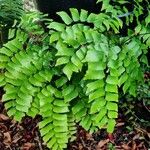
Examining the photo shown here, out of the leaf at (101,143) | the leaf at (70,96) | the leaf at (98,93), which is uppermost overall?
the leaf at (98,93)

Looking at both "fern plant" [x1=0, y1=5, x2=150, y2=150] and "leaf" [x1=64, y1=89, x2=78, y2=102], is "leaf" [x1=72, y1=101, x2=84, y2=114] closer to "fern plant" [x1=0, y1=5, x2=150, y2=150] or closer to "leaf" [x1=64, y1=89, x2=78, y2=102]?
"fern plant" [x1=0, y1=5, x2=150, y2=150]

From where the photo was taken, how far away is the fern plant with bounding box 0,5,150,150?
2.71 meters

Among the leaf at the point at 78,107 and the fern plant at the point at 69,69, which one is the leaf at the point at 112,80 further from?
the leaf at the point at 78,107

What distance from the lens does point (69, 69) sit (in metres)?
2.70

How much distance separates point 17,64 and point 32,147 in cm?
162

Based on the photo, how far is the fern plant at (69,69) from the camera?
2711 millimetres

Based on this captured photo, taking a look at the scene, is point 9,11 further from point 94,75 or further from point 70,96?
point 94,75

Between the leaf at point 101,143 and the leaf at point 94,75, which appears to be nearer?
the leaf at point 94,75

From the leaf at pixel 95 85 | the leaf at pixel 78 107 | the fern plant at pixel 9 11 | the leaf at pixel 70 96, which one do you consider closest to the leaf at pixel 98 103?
the leaf at pixel 95 85

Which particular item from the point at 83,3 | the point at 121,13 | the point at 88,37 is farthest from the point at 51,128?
the point at 83,3

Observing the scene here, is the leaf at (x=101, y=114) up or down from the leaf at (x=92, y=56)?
down

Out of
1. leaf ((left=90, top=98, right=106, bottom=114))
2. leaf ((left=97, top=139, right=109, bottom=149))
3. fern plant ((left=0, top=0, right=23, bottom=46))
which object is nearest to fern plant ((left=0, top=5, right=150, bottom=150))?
Answer: leaf ((left=90, top=98, right=106, bottom=114))

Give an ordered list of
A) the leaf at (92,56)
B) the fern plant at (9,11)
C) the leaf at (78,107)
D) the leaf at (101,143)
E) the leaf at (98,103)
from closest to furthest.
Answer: the leaf at (92,56) < the leaf at (98,103) < the leaf at (78,107) < the fern plant at (9,11) < the leaf at (101,143)

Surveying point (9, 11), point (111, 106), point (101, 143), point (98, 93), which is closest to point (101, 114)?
point (111, 106)
